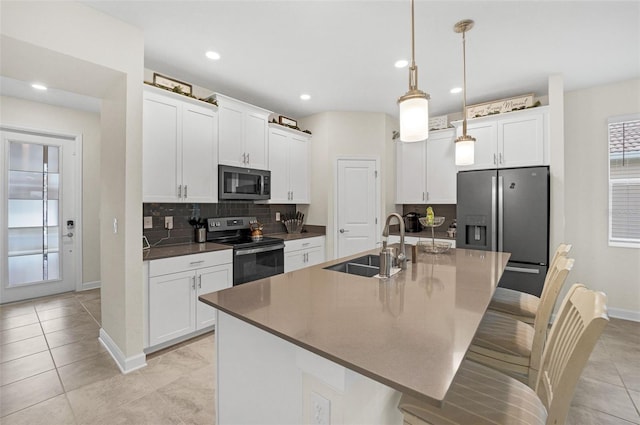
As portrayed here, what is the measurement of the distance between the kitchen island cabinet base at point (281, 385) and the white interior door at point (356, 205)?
297 centimetres

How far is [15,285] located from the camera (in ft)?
12.4

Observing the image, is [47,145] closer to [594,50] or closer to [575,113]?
[594,50]

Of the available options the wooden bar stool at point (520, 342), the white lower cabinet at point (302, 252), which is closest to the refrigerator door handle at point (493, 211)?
the wooden bar stool at point (520, 342)

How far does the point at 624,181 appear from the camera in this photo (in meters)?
3.27

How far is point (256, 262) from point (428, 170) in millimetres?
2783

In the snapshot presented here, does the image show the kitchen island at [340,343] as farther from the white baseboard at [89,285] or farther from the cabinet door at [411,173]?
the white baseboard at [89,285]

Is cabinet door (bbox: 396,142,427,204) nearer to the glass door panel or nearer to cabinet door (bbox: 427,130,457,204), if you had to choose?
cabinet door (bbox: 427,130,457,204)

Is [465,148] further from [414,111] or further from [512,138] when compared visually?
[512,138]

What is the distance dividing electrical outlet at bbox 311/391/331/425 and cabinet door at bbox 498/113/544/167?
3.58 metres

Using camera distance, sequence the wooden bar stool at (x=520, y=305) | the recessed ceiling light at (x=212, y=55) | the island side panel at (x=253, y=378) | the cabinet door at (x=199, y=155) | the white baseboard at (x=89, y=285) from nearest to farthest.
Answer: the island side panel at (x=253, y=378) < the wooden bar stool at (x=520, y=305) < the recessed ceiling light at (x=212, y=55) < the cabinet door at (x=199, y=155) < the white baseboard at (x=89, y=285)

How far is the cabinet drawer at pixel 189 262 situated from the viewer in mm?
2506

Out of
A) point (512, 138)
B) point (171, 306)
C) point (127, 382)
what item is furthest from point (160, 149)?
point (512, 138)

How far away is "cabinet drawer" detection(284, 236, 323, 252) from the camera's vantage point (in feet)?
12.3

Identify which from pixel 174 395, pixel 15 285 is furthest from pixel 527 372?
pixel 15 285
